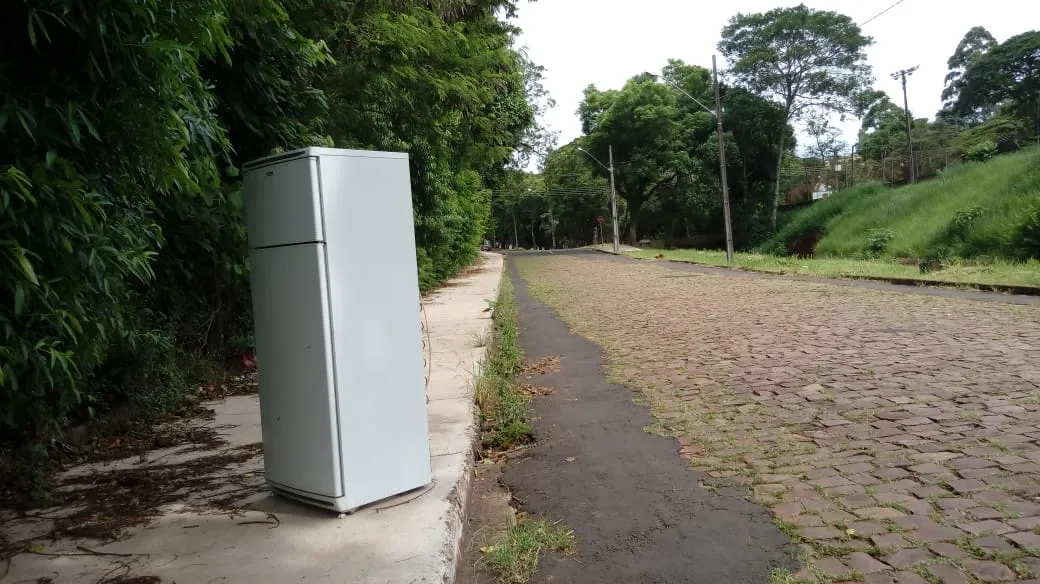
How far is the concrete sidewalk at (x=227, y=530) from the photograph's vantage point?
2994 mm

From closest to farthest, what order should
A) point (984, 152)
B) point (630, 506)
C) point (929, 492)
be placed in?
point (929, 492) → point (630, 506) → point (984, 152)

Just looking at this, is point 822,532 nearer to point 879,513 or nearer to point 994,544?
point 879,513

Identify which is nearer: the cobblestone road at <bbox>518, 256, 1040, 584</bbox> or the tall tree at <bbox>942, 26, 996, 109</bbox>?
the cobblestone road at <bbox>518, 256, 1040, 584</bbox>

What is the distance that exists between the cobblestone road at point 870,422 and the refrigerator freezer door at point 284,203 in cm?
256

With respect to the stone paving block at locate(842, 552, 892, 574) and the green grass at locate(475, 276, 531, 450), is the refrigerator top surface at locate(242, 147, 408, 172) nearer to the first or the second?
the green grass at locate(475, 276, 531, 450)

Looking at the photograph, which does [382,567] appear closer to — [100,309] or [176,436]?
[100,309]

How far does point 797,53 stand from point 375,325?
42.2 m

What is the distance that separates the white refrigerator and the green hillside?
20890 mm

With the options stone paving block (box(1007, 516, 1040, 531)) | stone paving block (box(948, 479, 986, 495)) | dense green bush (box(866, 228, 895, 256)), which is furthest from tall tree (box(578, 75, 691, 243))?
stone paving block (box(1007, 516, 1040, 531))

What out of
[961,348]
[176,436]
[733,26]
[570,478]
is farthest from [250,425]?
[733,26]

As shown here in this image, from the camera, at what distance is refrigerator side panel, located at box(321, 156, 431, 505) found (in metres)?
3.39

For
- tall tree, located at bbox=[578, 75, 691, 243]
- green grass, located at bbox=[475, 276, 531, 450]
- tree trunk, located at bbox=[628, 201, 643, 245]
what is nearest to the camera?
green grass, located at bbox=[475, 276, 531, 450]

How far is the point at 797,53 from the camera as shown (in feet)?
132

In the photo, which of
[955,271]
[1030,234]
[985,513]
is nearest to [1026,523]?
[985,513]
